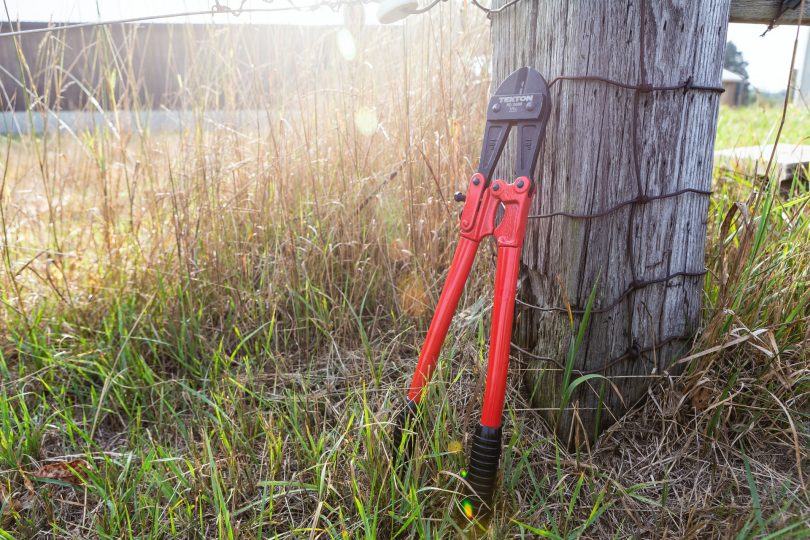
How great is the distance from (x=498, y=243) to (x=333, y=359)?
0.98 meters

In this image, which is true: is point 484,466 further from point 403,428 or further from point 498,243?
point 498,243

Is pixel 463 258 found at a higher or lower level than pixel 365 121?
lower

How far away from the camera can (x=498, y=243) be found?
54.6 inches

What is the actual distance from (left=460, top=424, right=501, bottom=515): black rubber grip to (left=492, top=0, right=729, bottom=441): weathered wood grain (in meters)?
0.30

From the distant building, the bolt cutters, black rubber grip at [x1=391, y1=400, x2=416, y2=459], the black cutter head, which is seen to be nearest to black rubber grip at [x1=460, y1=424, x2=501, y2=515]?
the bolt cutters

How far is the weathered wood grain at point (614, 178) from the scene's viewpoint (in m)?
1.37

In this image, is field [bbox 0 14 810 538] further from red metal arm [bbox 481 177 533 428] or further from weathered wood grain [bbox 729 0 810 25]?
weathered wood grain [bbox 729 0 810 25]

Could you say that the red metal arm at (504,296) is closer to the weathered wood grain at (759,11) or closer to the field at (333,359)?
the field at (333,359)

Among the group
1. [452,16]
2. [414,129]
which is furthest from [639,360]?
[452,16]

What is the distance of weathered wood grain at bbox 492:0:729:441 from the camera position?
4.51 ft

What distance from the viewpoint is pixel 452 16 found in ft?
7.83

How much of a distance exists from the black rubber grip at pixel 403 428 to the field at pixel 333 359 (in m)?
0.04

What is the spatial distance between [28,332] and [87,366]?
12.2 inches

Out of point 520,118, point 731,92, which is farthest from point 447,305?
point 731,92
